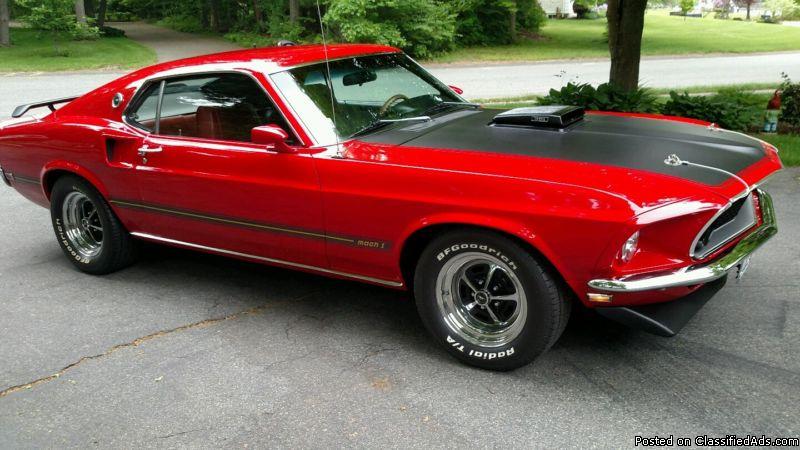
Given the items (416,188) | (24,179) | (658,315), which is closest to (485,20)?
(24,179)

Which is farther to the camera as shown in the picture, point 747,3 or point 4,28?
point 747,3

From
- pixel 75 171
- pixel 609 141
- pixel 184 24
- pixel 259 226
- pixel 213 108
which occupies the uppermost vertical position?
pixel 184 24

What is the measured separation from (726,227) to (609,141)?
717 millimetres

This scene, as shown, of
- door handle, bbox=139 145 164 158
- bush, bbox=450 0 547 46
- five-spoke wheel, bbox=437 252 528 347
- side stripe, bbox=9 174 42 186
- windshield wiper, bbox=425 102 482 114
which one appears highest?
bush, bbox=450 0 547 46

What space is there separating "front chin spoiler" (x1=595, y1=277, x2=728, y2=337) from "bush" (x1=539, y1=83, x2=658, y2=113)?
6.36m

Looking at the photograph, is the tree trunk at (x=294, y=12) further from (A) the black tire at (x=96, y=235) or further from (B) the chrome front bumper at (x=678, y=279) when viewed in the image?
(B) the chrome front bumper at (x=678, y=279)

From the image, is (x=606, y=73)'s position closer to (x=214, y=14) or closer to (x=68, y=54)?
(x=68, y=54)

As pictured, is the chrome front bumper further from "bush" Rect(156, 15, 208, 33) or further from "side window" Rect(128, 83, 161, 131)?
"bush" Rect(156, 15, 208, 33)

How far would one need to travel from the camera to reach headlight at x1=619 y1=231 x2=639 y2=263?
9.70 ft

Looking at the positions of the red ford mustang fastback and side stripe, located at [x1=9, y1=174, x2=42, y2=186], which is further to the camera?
side stripe, located at [x1=9, y1=174, x2=42, y2=186]

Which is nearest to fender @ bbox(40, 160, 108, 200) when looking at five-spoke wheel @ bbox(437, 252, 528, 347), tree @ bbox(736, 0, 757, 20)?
five-spoke wheel @ bbox(437, 252, 528, 347)

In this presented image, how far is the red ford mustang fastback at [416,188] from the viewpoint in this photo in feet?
9.96

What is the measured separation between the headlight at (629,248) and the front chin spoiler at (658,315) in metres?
0.25

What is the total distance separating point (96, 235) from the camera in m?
5.09
